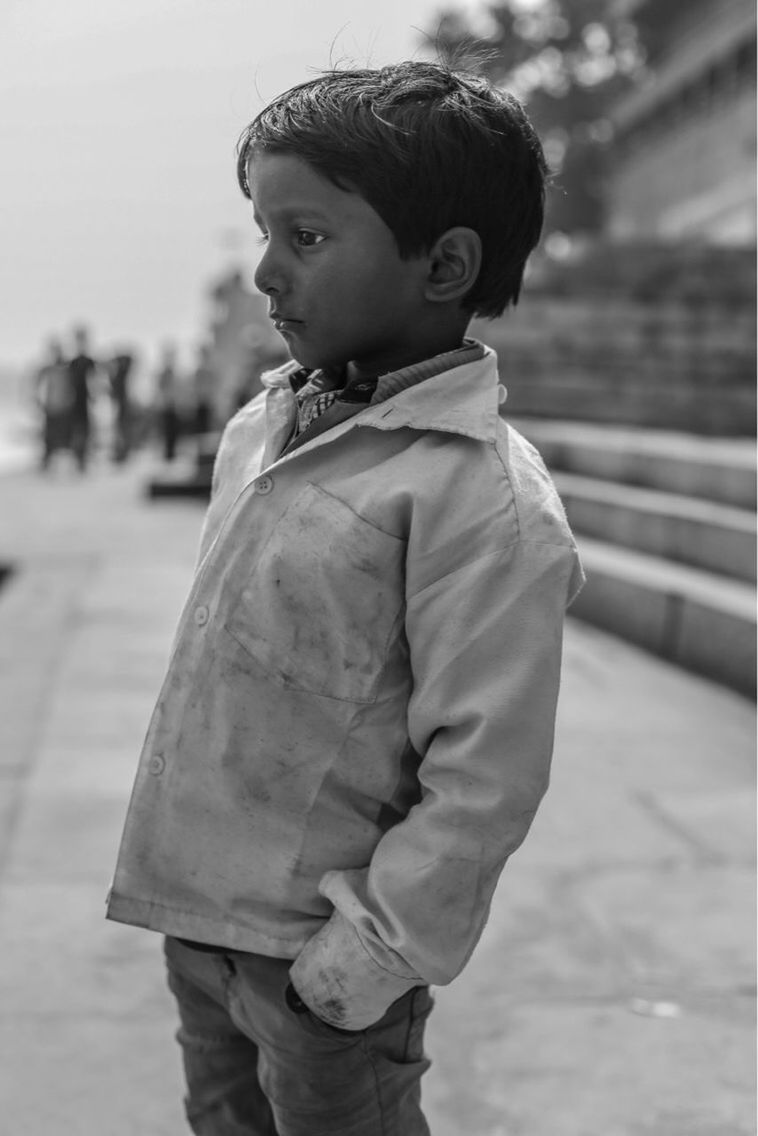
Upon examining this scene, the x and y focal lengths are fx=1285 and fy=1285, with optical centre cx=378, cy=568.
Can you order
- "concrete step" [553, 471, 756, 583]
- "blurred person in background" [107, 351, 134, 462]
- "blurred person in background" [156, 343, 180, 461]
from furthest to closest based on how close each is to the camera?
"blurred person in background" [107, 351, 134, 462] < "blurred person in background" [156, 343, 180, 461] < "concrete step" [553, 471, 756, 583]

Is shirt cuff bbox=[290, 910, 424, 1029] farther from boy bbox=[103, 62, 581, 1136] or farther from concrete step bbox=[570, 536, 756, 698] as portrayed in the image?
concrete step bbox=[570, 536, 756, 698]

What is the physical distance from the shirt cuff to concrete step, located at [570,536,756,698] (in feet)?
12.6

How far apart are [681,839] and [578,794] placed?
44 cm

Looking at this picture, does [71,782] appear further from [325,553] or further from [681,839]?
[325,553]

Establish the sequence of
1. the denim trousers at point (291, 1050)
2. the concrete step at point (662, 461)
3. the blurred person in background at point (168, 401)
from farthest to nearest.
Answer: the blurred person in background at point (168, 401)
the concrete step at point (662, 461)
the denim trousers at point (291, 1050)

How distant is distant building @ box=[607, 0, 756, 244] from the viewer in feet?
87.6

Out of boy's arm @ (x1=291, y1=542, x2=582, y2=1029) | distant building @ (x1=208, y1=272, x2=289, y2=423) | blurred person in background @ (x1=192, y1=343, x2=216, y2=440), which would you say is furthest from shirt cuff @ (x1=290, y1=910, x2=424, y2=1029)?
blurred person in background @ (x1=192, y1=343, x2=216, y2=440)

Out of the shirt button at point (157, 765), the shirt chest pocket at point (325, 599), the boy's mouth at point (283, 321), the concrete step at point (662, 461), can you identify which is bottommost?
the concrete step at point (662, 461)

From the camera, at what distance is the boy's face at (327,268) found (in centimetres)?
138

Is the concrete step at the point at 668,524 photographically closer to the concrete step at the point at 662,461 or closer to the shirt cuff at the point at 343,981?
the concrete step at the point at 662,461

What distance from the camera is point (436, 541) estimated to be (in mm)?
1374

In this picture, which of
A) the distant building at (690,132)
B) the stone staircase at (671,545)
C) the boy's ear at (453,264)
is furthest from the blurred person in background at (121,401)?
the boy's ear at (453,264)

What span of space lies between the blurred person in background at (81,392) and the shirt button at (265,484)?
50.8 ft

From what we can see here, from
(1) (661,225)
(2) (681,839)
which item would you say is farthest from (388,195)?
(1) (661,225)
